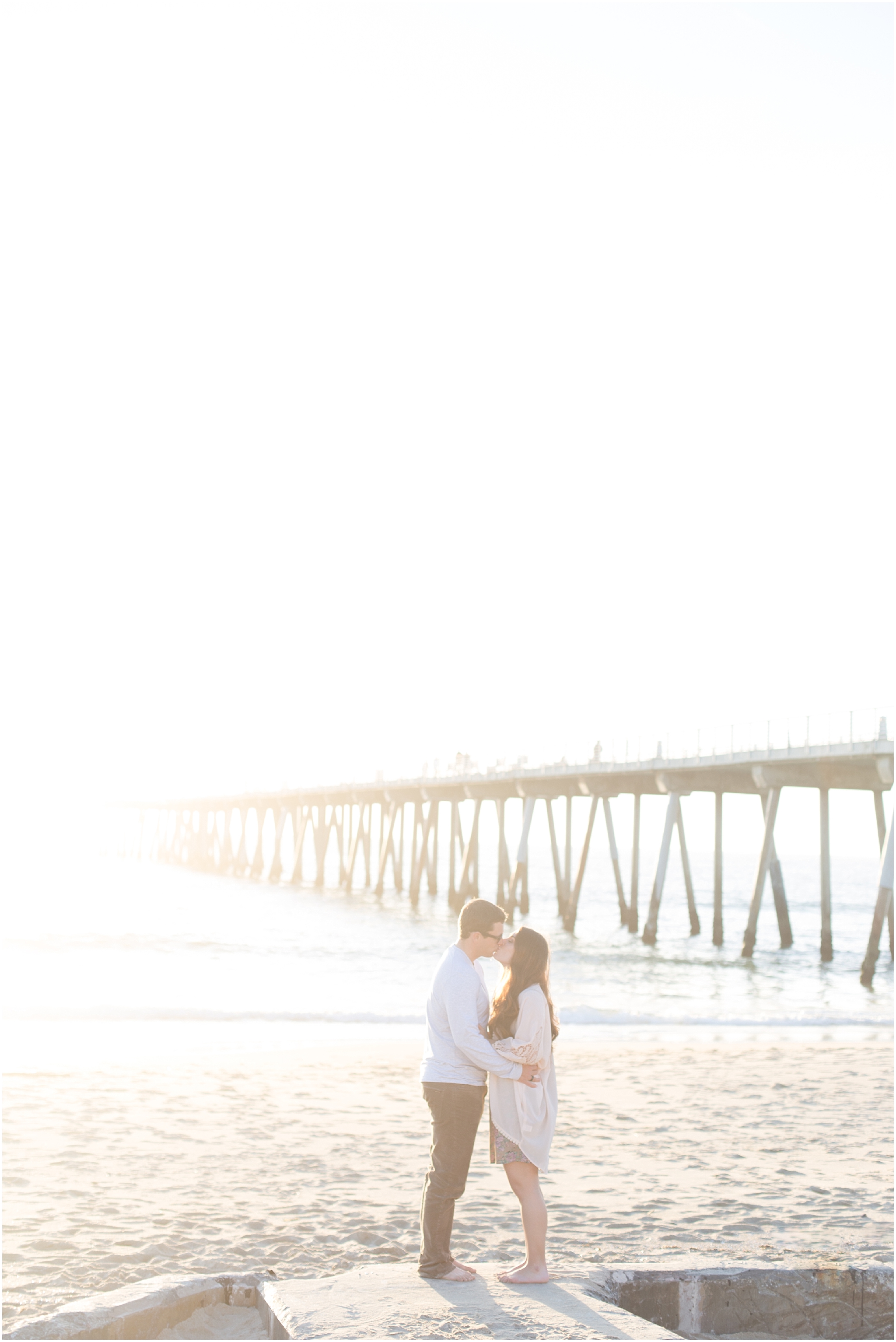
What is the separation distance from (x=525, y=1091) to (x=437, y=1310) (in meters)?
0.77

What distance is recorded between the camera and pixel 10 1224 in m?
5.37

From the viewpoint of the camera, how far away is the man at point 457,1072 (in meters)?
4.11

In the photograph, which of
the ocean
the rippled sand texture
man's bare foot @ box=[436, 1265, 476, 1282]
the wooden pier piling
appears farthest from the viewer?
the wooden pier piling

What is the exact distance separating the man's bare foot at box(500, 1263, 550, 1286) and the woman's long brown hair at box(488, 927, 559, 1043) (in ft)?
2.60

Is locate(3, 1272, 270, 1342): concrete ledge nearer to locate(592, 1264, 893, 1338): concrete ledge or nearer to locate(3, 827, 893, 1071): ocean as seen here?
locate(592, 1264, 893, 1338): concrete ledge

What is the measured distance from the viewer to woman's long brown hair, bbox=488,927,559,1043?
13.8 feet

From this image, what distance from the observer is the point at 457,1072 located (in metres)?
4.16

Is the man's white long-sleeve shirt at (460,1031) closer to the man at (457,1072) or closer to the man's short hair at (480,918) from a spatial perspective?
the man at (457,1072)

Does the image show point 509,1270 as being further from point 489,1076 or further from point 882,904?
point 882,904

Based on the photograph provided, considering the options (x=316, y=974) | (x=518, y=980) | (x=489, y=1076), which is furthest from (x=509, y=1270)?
(x=316, y=974)

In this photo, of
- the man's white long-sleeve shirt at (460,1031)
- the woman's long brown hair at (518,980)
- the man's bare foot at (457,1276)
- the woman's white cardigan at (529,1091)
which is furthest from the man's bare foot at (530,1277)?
the woman's long brown hair at (518,980)

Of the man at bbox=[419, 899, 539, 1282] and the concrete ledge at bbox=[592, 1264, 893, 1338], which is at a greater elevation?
the man at bbox=[419, 899, 539, 1282]

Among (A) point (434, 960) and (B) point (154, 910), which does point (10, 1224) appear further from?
(B) point (154, 910)

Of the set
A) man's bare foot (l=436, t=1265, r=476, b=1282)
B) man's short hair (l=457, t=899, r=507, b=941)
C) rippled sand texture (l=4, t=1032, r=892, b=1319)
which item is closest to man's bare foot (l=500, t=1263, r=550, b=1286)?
man's bare foot (l=436, t=1265, r=476, b=1282)
